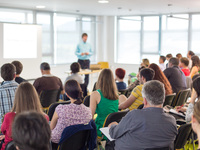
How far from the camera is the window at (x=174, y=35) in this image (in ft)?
38.6

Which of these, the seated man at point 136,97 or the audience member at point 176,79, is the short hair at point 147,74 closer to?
the seated man at point 136,97

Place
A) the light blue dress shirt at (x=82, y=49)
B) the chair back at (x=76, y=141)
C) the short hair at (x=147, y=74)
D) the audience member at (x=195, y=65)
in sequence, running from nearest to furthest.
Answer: the chair back at (x=76, y=141) → the short hair at (x=147, y=74) → the audience member at (x=195, y=65) → the light blue dress shirt at (x=82, y=49)

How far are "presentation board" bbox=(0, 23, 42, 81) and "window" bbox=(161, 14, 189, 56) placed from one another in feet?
17.9

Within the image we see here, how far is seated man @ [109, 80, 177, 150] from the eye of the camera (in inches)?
89.9

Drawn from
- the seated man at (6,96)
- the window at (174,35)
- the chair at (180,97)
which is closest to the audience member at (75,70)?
the chair at (180,97)

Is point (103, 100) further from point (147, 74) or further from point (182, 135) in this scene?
point (182, 135)

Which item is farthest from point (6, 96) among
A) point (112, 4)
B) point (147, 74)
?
point (112, 4)

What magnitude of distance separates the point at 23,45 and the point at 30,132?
9134 millimetres

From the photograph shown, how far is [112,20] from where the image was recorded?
1311 centimetres

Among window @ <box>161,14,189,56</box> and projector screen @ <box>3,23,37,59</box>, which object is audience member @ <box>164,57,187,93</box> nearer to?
projector screen @ <box>3,23,37,59</box>

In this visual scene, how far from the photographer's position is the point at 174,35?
39.3 feet

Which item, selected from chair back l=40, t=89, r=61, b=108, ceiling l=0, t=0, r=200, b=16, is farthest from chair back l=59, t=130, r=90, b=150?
ceiling l=0, t=0, r=200, b=16

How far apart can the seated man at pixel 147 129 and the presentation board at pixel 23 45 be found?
782 cm

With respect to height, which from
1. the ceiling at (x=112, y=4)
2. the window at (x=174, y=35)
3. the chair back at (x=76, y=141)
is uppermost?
the ceiling at (x=112, y=4)
